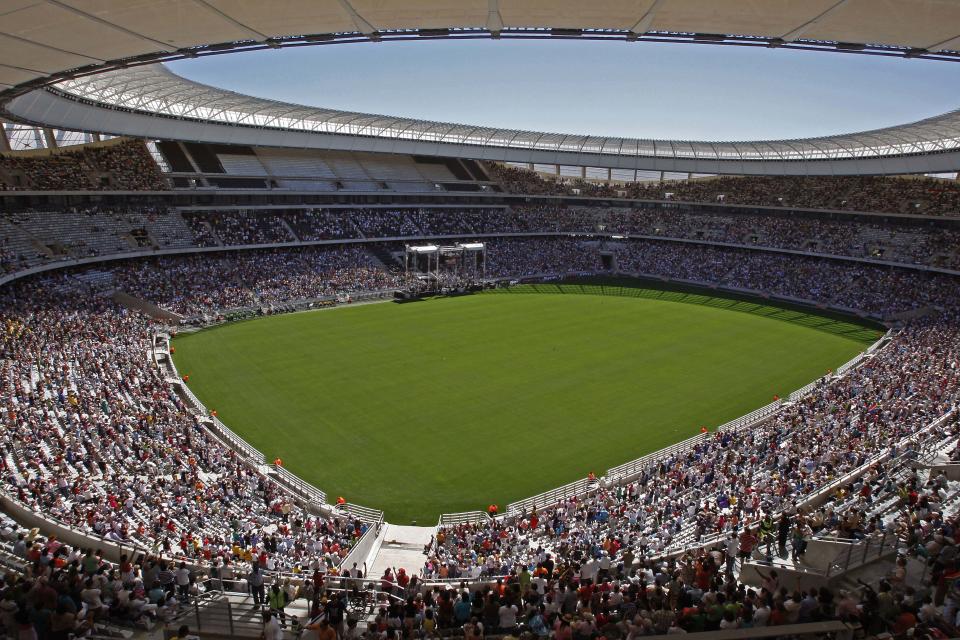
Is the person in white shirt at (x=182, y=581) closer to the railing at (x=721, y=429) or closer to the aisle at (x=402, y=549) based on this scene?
the aisle at (x=402, y=549)

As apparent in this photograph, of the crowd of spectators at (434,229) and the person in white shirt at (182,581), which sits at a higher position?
the crowd of spectators at (434,229)

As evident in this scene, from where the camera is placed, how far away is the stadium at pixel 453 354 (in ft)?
33.2

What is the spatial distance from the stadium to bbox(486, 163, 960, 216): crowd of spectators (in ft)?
1.40

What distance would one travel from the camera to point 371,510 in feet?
60.7

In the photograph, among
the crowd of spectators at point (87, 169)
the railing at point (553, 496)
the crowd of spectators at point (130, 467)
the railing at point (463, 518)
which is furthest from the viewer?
the crowd of spectators at point (87, 169)

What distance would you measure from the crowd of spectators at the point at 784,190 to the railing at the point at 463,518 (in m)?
48.1

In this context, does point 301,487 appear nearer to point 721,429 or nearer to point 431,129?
point 721,429

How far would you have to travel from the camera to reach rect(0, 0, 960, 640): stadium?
10117 mm

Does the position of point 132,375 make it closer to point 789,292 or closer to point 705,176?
point 789,292

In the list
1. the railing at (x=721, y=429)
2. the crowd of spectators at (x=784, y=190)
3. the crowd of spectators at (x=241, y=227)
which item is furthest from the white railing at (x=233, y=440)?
the crowd of spectators at (x=784, y=190)

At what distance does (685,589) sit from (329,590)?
602 centimetres

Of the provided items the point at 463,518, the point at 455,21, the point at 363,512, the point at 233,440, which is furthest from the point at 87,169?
the point at 455,21

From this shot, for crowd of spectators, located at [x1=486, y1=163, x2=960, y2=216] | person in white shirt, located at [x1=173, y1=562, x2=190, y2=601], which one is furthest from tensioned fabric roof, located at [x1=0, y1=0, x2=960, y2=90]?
crowd of spectators, located at [x1=486, y1=163, x2=960, y2=216]

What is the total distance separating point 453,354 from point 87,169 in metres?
30.2
